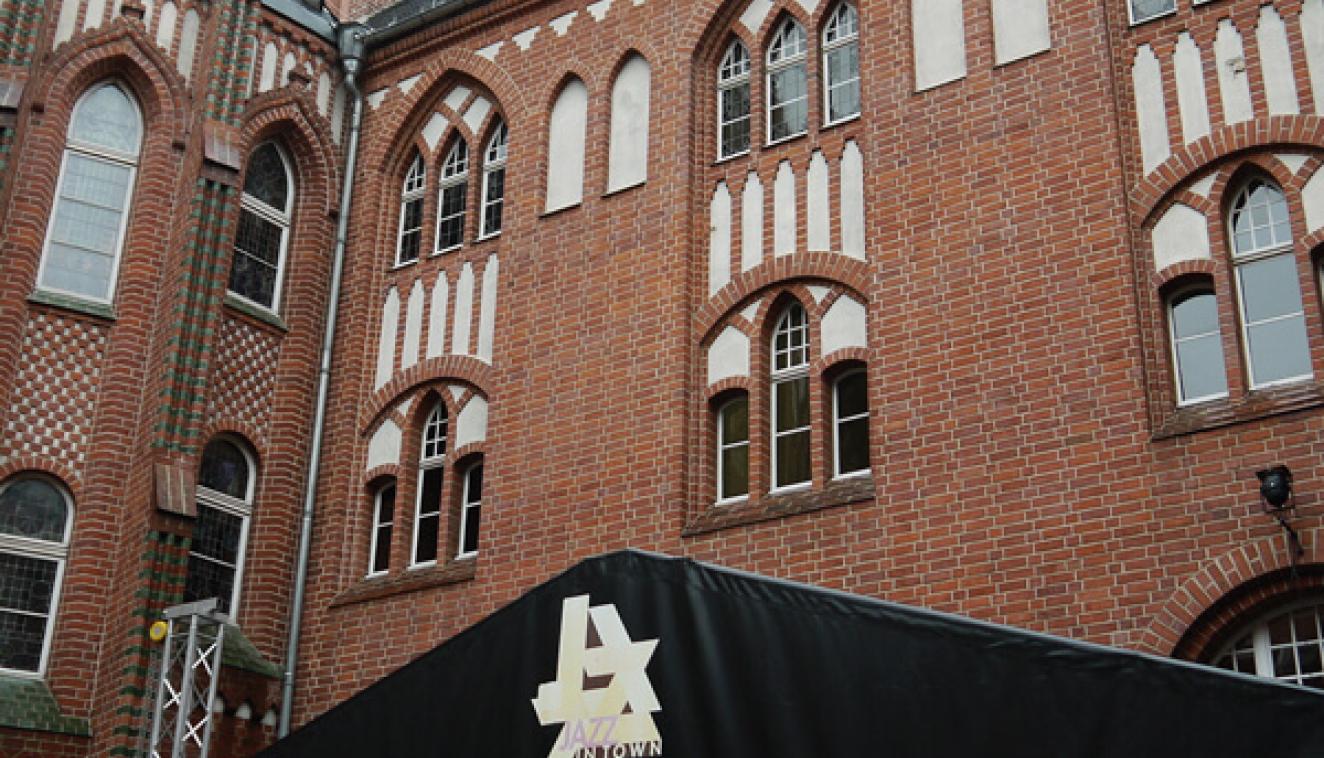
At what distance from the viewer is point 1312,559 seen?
11781 mm

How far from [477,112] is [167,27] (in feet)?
11.4

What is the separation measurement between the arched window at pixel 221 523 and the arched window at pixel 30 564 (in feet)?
4.14

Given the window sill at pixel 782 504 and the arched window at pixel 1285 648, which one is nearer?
the arched window at pixel 1285 648

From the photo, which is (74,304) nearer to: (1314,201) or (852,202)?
(852,202)

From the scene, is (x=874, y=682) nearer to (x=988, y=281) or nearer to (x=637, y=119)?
(x=988, y=281)

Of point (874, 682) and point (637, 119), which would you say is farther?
point (637, 119)

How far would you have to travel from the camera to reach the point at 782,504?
1452 cm

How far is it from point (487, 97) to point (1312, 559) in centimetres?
1072

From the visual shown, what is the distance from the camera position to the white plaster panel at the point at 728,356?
1553 centimetres

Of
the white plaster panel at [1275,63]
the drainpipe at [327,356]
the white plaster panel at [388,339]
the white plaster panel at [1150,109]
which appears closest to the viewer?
the white plaster panel at [1275,63]

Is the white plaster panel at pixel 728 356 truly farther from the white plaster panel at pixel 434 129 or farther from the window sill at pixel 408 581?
the white plaster panel at pixel 434 129

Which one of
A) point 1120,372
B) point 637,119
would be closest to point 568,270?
point 637,119

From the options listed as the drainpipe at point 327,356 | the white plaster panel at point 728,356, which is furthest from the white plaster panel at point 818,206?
the drainpipe at point 327,356

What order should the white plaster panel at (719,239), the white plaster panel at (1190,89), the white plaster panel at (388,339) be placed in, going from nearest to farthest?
1. the white plaster panel at (1190,89)
2. the white plaster panel at (719,239)
3. the white plaster panel at (388,339)
